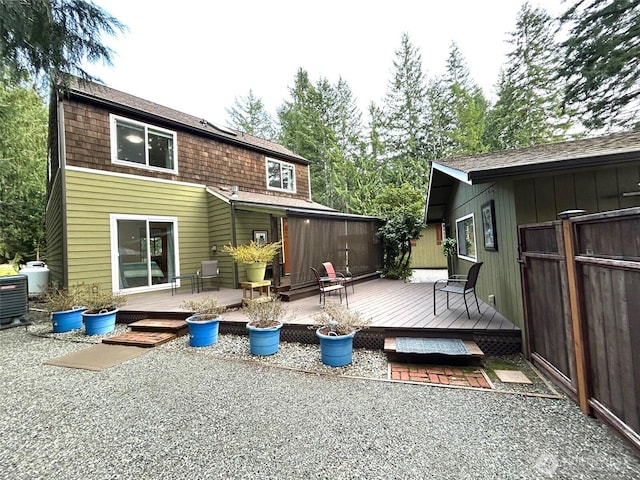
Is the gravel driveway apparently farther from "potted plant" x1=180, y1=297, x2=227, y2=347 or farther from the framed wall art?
the framed wall art

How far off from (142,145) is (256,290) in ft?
15.6

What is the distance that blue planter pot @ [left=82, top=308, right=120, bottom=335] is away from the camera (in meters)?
4.98

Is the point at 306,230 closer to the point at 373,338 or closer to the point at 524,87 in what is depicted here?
the point at 373,338

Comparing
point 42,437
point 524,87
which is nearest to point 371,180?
point 524,87

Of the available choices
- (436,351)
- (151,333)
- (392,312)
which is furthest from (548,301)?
(151,333)

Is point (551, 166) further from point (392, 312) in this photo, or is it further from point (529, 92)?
point (529, 92)

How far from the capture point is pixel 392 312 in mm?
4758

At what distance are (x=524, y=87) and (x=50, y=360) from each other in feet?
66.0

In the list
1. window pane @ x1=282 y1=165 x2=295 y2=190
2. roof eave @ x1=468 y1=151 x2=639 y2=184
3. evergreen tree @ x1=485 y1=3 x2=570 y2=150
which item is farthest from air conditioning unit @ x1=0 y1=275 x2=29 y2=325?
evergreen tree @ x1=485 y1=3 x2=570 y2=150

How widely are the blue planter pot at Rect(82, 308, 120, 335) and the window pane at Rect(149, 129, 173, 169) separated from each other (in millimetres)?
4122

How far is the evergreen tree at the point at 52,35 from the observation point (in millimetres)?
3363

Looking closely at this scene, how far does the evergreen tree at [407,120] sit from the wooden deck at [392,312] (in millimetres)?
12106

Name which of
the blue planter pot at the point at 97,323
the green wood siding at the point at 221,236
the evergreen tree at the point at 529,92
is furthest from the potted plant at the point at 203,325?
the evergreen tree at the point at 529,92

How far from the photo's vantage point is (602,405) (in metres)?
2.07
